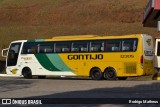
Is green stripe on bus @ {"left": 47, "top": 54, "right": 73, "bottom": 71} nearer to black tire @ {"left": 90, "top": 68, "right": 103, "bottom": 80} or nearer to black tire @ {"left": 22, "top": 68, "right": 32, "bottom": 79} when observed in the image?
black tire @ {"left": 90, "top": 68, "right": 103, "bottom": 80}

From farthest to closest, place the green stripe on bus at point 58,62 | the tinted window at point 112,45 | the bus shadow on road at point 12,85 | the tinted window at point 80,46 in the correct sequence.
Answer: the green stripe on bus at point 58,62, the tinted window at point 80,46, the tinted window at point 112,45, the bus shadow on road at point 12,85

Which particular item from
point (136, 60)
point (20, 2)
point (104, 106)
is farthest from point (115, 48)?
point (20, 2)

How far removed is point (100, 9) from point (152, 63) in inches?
1577

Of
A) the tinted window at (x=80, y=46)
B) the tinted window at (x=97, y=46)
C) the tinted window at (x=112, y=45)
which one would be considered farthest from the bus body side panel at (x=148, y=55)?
the tinted window at (x=80, y=46)

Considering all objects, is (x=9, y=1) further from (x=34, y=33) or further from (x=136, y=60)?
(x=136, y=60)

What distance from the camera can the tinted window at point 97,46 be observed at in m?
30.0

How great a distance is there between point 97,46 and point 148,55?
3.19 m

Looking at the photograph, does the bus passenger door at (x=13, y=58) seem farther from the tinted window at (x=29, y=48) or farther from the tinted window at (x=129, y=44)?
the tinted window at (x=129, y=44)

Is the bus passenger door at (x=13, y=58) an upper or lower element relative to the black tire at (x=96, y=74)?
upper

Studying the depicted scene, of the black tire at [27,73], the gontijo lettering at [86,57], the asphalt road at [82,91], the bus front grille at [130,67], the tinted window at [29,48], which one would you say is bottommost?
the asphalt road at [82,91]

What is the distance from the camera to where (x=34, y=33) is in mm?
59094

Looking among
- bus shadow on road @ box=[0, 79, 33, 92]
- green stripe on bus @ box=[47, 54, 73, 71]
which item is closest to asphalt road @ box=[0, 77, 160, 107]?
bus shadow on road @ box=[0, 79, 33, 92]

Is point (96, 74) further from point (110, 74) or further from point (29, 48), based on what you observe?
point (29, 48)

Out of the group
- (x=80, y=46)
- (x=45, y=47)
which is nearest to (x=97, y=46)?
(x=80, y=46)
